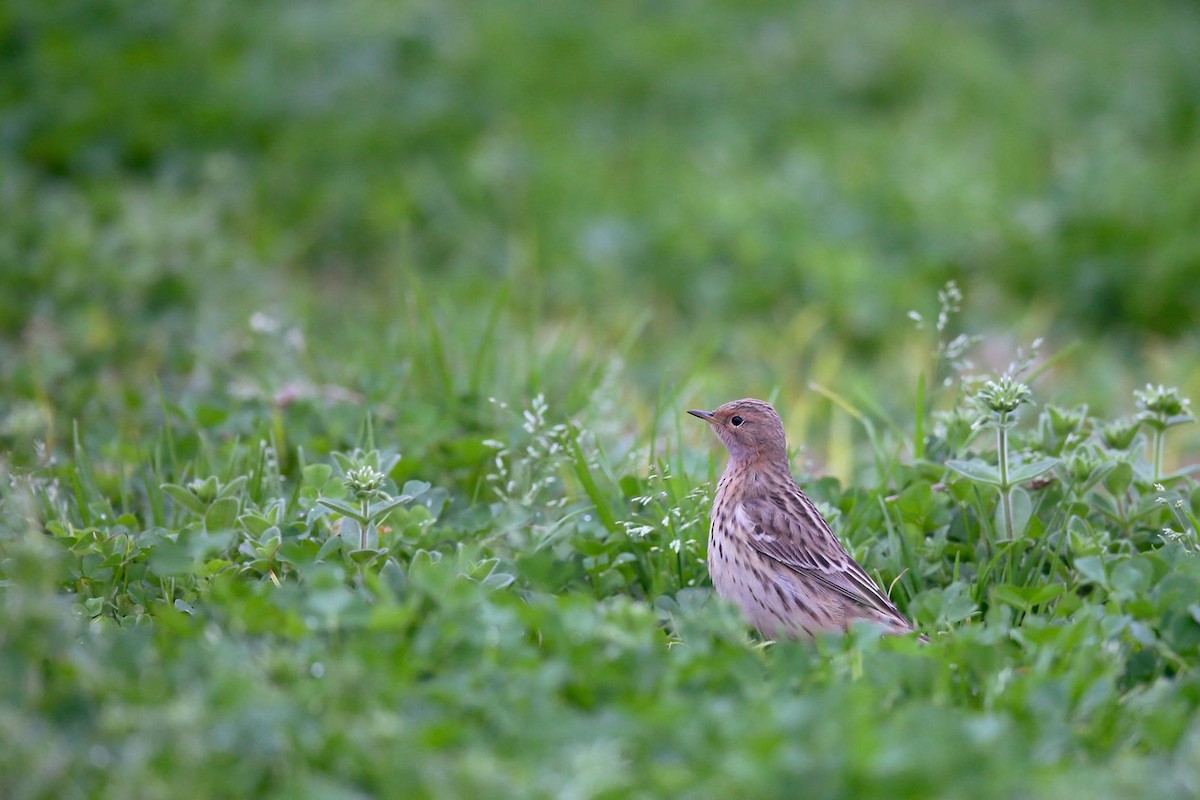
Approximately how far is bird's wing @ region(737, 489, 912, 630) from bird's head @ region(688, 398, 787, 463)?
218mm

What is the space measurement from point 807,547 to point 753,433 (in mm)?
519

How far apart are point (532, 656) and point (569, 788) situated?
0.58 m

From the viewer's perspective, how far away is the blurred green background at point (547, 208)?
6289mm

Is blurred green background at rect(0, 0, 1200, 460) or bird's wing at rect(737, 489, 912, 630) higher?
blurred green background at rect(0, 0, 1200, 460)

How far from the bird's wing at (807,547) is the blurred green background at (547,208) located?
4.51 feet

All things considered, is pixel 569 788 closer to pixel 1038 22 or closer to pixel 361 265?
pixel 361 265

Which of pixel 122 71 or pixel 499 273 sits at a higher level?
pixel 122 71

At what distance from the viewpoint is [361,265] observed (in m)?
7.86

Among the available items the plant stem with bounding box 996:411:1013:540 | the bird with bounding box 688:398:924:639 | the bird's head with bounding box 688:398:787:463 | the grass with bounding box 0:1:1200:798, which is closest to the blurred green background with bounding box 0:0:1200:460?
the grass with bounding box 0:1:1200:798

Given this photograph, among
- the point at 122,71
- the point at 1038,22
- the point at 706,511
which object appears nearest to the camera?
the point at 706,511

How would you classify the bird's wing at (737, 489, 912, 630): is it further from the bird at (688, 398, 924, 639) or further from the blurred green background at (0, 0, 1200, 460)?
the blurred green background at (0, 0, 1200, 460)

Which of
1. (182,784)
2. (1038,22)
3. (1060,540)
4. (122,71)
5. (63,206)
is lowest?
(182,784)

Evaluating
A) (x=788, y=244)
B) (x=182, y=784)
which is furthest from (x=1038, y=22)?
(x=182, y=784)

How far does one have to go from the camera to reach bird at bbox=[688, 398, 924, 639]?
3938 mm
